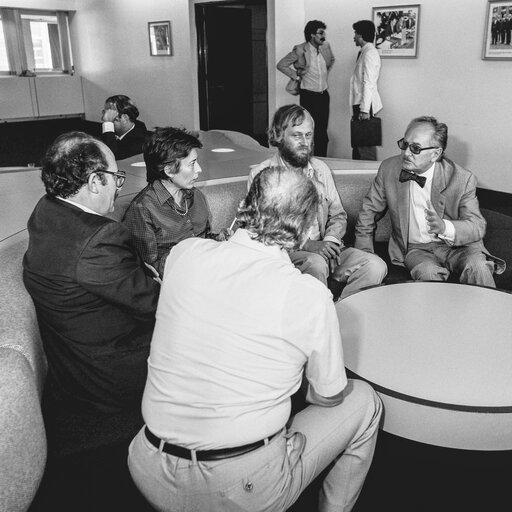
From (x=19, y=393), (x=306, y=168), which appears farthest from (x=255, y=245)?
(x=306, y=168)

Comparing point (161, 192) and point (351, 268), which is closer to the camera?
point (161, 192)

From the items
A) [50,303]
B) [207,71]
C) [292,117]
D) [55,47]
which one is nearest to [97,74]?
[55,47]

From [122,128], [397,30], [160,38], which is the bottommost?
[122,128]

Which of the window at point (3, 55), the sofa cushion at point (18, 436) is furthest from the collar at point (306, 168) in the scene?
the window at point (3, 55)

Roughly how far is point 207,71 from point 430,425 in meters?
8.48

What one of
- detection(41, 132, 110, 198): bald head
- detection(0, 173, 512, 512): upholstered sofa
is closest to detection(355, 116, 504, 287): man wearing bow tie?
detection(41, 132, 110, 198): bald head

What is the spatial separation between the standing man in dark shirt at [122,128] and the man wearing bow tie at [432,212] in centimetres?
211

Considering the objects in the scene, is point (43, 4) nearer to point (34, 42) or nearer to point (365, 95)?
point (34, 42)

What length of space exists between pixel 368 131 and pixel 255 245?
542 cm

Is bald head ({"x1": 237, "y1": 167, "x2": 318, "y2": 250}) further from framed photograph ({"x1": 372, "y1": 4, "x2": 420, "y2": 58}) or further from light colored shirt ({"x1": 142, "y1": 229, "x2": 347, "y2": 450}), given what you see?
framed photograph ({"x1": 372, "y1": 4, "x2": 420, "y2": 58})

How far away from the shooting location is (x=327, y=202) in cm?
320

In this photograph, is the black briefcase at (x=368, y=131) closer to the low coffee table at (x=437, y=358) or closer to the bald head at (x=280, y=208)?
the low coffee table at (x=437, y=358)

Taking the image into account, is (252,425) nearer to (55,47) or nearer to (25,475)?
(25,475)

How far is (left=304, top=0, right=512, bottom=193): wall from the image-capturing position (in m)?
5.64
